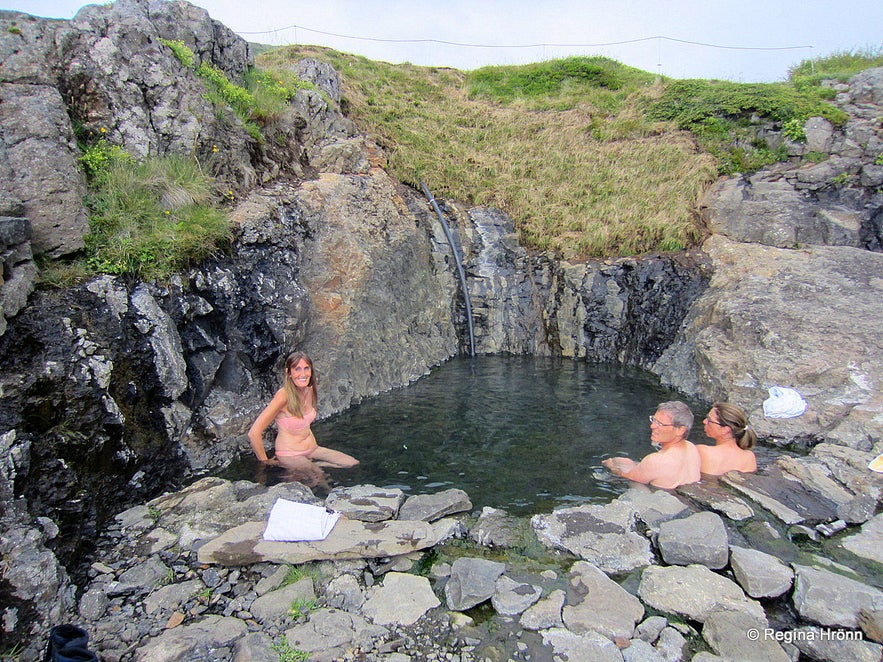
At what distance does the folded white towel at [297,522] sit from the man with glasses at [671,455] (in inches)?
139

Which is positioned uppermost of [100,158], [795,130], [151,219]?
[795,130]

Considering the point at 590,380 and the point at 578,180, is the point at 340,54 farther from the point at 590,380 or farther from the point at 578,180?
the point at 590,380

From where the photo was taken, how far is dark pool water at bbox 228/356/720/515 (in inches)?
241

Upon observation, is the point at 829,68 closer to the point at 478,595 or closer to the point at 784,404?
the point at 784,404

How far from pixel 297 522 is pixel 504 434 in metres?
3.80

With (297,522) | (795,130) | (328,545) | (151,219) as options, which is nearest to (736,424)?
(328,545)

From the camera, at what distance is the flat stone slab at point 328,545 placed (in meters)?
4.23

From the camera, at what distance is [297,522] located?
454 centimetres

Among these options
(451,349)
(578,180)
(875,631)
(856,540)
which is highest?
(578,180)

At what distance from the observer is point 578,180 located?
48.3ft

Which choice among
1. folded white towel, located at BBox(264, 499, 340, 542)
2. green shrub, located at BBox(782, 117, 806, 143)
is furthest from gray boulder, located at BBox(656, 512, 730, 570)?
green shrub, located at BBox(782, 117, 806, 143)

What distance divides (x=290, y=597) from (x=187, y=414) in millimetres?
3201

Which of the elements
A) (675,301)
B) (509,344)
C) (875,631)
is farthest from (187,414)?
(675,301)

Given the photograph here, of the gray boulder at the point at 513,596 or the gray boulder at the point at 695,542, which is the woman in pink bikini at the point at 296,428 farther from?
the gray boulder at the point at 695,542
